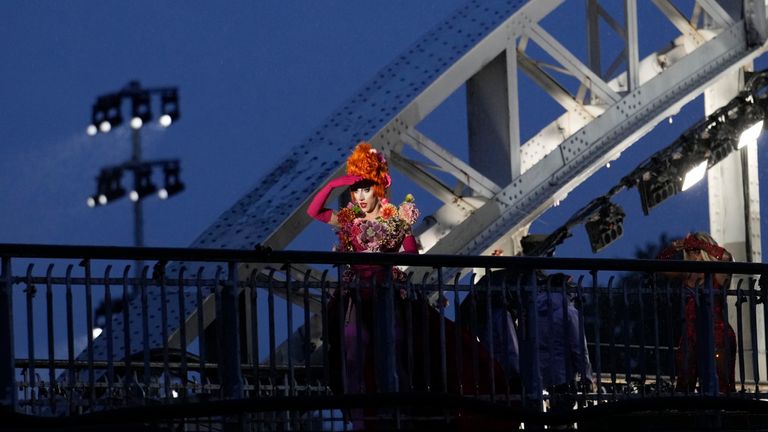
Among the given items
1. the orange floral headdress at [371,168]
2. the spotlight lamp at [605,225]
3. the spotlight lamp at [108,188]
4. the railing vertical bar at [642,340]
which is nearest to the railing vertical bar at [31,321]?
the railing vertical bar at [642,340]

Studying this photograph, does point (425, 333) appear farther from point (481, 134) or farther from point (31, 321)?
point (481, 134)

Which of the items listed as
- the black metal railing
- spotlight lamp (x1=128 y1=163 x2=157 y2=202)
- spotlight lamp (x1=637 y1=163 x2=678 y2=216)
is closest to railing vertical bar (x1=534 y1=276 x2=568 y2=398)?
the black metal railing

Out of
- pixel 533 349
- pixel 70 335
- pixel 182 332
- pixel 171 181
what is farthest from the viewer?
pixel 171 181

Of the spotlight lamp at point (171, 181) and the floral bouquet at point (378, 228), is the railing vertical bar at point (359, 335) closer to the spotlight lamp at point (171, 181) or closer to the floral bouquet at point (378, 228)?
the floral bouquet at point (378, 228)

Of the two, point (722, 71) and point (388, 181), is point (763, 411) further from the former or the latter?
point (722, 71)

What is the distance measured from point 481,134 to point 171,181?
1756 centimetres

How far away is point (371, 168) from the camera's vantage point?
46.9 feet

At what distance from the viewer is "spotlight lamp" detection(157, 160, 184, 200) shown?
36.5 metres

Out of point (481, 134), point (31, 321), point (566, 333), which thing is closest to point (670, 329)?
point (566, 333)

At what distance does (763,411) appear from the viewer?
41.6ft

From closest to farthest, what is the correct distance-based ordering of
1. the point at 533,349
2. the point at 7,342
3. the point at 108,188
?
the point at 7,342
the point at 533,349
the point at 108,188

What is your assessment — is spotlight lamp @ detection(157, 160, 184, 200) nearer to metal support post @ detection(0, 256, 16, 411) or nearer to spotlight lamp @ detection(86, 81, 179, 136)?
spotlight lamp @ detection(86, 81, 179, 136)

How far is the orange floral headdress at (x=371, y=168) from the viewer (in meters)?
14.2

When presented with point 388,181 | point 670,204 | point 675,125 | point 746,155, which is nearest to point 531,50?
point 675,125
